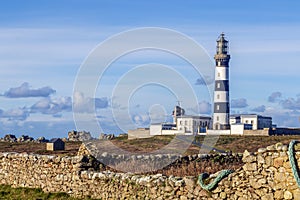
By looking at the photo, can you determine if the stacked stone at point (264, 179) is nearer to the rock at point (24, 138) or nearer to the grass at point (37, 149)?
the grass at point (37, 149)

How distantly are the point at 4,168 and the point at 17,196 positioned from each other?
11.4 ft

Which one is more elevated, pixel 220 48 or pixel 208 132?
pixel 220 48

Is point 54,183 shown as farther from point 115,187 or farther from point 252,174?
point 252,174

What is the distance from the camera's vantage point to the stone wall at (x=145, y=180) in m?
14.1

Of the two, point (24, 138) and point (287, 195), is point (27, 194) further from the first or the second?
point (24, 138)

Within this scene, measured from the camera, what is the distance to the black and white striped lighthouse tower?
92250 millimetres

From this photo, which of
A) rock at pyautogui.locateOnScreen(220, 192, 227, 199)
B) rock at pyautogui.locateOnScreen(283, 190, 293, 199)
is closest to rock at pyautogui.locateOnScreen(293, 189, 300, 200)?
rock at pyautogui.locateOnScreen(283, 190, 293, 199)

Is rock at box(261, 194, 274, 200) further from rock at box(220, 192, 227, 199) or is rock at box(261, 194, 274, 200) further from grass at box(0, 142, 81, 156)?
grass at box(0, 142, 81, 156)

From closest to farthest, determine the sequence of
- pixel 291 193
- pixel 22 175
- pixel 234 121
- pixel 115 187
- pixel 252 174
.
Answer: pixel 291 193 → pixel 252 174 → pixel 115 187 → pixel 22 175 → pixel 234 121

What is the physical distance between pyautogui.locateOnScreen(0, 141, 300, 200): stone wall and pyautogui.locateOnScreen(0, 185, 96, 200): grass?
9.9 inches

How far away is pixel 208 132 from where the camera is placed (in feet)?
301

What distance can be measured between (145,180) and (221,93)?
251 feet

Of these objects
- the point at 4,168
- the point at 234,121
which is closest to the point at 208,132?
the point at 234,121

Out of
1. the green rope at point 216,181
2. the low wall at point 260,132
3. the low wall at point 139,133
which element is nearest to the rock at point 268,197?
the green rope at point 216,181
